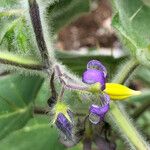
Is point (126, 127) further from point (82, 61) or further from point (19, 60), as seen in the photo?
point (82, 61)

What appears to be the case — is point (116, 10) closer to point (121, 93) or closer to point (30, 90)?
point (121, 93)

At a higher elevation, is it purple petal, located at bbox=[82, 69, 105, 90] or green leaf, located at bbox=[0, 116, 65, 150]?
purple petal, located at bbox=[82, 69, 105, 90]

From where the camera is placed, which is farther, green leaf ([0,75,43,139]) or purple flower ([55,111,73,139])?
green leaf ([0,75,43,139])

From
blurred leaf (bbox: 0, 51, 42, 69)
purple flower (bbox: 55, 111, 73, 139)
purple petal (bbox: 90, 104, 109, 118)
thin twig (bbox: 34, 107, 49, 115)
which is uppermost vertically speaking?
blurred leaf (bbox: 0, 51, 42, 69)

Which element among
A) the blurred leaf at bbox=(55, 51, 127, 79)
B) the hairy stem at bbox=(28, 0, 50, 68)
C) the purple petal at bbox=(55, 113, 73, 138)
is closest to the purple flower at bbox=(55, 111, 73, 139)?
the purple petal at bbox=(55, 113, 73, 138)

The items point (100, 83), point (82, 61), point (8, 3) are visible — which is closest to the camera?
point (100, 83)

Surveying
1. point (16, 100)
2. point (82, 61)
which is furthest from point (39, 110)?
point (82, 61)

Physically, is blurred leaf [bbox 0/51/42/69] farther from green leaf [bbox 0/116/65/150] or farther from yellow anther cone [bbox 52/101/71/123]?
green leaf [bbox 0/116/65/150]

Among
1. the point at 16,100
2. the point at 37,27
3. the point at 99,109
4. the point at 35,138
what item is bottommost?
the point at 35,138
